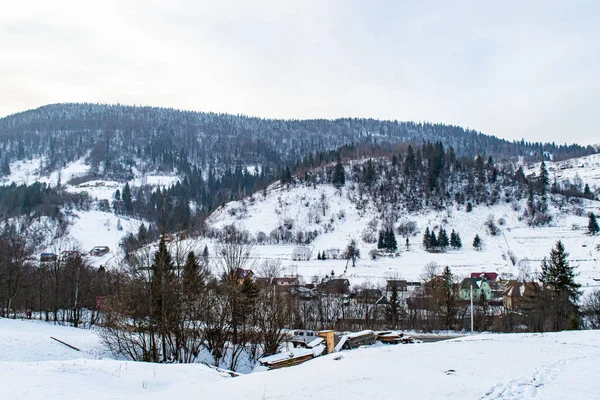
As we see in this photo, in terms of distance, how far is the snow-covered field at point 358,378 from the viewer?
1089 cm

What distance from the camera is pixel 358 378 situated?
42.6 feet

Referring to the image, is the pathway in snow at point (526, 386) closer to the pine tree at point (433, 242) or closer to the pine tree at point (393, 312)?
the pine tree at point (393, 312)

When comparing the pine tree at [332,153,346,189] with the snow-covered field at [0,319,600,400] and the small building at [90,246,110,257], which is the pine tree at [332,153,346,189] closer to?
the small building at [90,246,110,257]

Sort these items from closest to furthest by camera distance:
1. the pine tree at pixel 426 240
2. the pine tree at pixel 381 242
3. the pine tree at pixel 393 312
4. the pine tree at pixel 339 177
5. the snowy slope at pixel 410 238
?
the pine tree at pixel 393 312 → the snowy slope at pixel 410 238 → the pine tree at pixel 381 242 → the pine tree at pixel 426 240 → the pine tree at pixel 339 177

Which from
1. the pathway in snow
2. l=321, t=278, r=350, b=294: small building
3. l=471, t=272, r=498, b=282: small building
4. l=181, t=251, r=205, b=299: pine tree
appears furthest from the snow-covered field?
l=471, t=272, r=498, b=282: small building

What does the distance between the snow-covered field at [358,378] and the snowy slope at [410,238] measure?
5678 cm

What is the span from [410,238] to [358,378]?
105066 mm

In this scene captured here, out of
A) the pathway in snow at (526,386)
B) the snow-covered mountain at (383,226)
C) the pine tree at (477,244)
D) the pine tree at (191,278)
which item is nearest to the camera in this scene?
the pathway in snow at (526,386)

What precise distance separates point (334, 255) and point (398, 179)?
54.4 m

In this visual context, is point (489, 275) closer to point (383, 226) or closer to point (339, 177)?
point (383, 226)

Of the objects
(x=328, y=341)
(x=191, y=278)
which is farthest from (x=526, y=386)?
(x=328, y=341)

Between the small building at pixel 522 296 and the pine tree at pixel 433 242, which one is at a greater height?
the pine tree at pixel 433 242

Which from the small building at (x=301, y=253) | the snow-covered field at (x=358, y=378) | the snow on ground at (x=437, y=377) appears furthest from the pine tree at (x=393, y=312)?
the small building at (x=301, y=253)

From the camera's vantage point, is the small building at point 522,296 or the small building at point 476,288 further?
the small building at point 476,288
